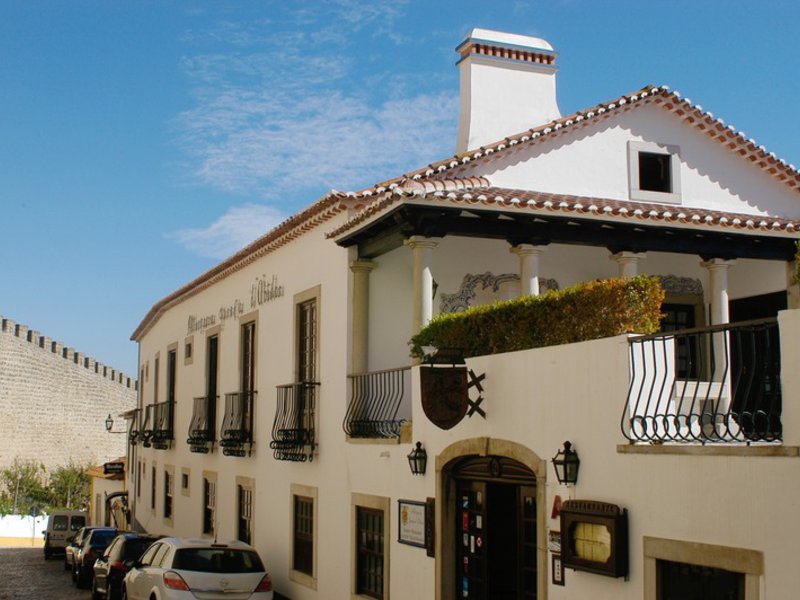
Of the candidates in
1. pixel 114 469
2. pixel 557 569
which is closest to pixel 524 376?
pixel 557 569

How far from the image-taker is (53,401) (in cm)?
4922

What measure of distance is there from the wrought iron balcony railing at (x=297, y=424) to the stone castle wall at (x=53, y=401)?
3392 cm

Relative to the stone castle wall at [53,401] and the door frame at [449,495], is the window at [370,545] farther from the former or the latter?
the stone castle wall at [53,401]

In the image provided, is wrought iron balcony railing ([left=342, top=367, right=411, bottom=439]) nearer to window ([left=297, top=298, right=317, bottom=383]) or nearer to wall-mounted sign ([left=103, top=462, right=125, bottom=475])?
window ([left=297, top=298, right=317, bottom=383])

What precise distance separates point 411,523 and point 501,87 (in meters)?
8.64

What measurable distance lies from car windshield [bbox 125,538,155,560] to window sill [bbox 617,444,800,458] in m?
11.6

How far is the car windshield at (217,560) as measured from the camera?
13773 millimetres

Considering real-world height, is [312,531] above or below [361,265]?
below

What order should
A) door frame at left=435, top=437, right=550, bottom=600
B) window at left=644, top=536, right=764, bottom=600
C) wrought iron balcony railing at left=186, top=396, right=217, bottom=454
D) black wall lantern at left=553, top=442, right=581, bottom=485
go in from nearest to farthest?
window at left=644, top=536, right=764, bottom=600 < black wall lantern at left=553, top=442, right=581, bottom=485 < door frame at left=435, top=437, right=550, bottom=600 < wrought iron balcony railing at left=186, top=396, right=217, bottom=454

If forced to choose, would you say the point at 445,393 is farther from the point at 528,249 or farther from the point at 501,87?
the point at 501,87

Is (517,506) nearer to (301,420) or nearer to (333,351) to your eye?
(333,351)

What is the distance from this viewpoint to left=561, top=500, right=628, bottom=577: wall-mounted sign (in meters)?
8.15

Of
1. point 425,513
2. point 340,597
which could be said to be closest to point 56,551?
point 340,597

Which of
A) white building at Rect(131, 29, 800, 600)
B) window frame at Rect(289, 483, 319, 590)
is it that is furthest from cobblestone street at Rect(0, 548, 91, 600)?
window frame at Rect(289, 483, 319, 590)
